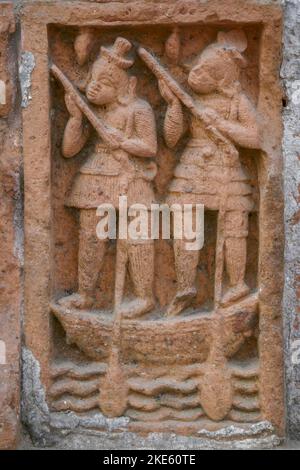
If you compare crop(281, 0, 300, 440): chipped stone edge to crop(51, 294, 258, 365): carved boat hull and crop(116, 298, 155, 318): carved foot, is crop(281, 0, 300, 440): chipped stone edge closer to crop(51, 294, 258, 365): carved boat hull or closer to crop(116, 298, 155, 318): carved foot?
crop(51, 294, 258, 365): carved boat hull

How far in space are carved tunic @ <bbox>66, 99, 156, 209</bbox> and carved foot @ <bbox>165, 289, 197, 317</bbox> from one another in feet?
1.25

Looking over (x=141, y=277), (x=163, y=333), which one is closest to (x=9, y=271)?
(x=141, y=277)

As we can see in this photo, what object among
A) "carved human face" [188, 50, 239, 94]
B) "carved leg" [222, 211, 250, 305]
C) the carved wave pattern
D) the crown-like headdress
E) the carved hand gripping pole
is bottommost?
the carved wave pattern

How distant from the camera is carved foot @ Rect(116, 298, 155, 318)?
325 cm

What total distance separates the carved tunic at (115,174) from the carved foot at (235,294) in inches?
18.7

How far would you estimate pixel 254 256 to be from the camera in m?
3.29

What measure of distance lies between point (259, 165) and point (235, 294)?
51cm

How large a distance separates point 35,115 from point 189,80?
60cm

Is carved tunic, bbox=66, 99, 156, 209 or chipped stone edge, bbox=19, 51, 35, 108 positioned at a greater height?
chipped stone edge, bbox=19, 51, 35, 108

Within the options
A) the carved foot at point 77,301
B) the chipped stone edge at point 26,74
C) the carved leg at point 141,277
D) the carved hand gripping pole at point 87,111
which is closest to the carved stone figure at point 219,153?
the carved leg at point 141,277

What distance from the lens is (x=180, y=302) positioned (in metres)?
3.27

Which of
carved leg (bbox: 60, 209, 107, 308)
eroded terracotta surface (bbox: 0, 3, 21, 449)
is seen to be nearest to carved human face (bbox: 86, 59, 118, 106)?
eroded terracotta surface (bbox: 0, 3, 21, 449)

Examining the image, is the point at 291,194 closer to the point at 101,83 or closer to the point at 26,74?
the point at 101,83

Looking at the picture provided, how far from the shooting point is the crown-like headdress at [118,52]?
313 centimetres
